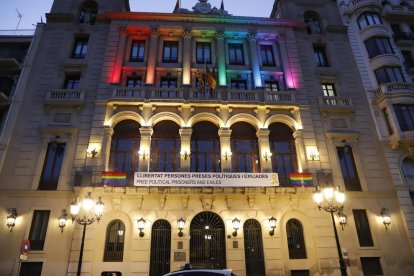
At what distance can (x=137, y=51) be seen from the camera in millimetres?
23594

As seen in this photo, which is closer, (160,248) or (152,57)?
(160,248)

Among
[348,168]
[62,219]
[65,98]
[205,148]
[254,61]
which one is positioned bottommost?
[62,219]

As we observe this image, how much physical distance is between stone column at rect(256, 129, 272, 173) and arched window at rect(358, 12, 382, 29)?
48.2ft

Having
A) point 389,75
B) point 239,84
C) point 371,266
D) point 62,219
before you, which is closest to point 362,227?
point 371,266

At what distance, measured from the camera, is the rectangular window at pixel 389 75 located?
22969mm

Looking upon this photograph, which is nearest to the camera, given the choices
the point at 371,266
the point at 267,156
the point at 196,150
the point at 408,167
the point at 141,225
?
the point at 141,225

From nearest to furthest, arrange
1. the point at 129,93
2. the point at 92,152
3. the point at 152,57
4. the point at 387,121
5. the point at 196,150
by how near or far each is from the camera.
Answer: the point at 92,152 → the point at 196,150 → the point at 129,93 → the point at 387,121 → the point at 152,57

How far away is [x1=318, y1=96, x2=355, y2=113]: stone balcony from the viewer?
21.9 metres

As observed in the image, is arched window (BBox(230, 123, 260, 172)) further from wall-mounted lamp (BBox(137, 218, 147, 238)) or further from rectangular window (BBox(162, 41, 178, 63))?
rectangular window (BBox(162, 41, 178, 63))

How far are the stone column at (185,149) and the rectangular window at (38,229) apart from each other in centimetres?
889

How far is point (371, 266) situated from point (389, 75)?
15.0m

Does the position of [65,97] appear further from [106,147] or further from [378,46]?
[378,46]

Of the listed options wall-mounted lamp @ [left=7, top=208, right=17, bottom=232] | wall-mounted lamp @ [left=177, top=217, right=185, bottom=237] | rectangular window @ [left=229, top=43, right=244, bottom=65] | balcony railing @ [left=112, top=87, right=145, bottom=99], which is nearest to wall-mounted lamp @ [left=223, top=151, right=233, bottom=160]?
wall-mounted lamp @ [left=177, top=217, right=185, bottom=237]

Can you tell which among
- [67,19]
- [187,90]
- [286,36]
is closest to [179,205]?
[187,90]
